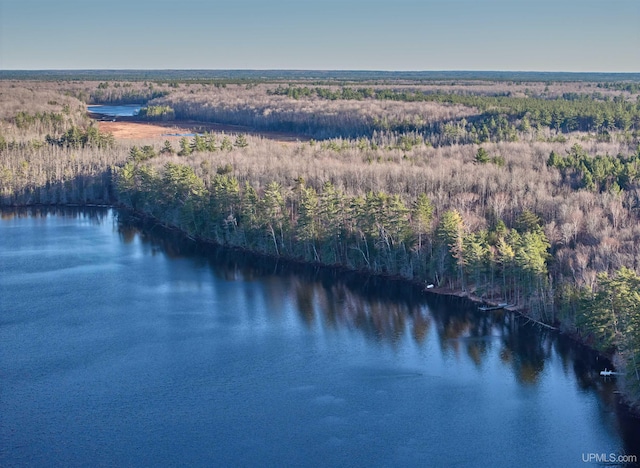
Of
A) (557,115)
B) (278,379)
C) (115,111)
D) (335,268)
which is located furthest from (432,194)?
(115,111)

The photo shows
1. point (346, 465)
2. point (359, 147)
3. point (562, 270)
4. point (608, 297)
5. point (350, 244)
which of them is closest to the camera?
point (346, 465)

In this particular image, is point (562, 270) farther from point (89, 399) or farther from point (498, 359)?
point (89, 399)

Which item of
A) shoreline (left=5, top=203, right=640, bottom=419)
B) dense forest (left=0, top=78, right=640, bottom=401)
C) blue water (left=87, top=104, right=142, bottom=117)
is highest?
blue water (left=87, top=104, right=142, bottom=117)

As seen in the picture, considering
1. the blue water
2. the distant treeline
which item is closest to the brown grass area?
the blue water

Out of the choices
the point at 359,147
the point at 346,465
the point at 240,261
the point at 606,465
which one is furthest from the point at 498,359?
the point at 359,147

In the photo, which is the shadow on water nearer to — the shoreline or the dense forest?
the shoreline

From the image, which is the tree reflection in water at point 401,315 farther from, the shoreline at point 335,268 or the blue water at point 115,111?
the blue water at point 115,111

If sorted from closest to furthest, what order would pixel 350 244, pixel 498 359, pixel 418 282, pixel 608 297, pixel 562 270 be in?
pixel 608 297, pixel 498 359, pixel 562 270, pixel 418 282, pixel 350 244
